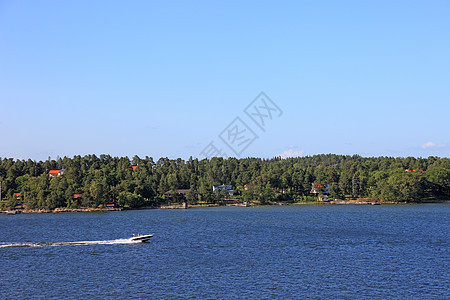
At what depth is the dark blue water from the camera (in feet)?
113

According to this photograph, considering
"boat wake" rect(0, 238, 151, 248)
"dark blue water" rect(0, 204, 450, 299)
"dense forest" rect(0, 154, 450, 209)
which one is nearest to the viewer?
"dark blue water" rect(0, 204, 450, 299)

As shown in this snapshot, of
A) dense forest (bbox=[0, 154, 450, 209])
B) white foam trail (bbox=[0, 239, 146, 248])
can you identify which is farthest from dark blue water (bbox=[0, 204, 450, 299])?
dense forest (bbox=[0, 154, 450, 209])

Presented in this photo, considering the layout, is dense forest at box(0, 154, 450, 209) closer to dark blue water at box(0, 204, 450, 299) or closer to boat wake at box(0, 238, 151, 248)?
dark blue water at box(0, 204, 450, 299)

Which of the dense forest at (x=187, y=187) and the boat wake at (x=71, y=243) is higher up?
the dense forest at (x=187, y=187)

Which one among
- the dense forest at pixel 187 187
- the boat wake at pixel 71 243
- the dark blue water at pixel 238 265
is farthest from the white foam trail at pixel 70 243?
the dense forest at pixel 187 187

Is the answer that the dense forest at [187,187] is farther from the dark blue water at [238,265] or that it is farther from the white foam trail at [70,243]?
the white foam trail at [70,243]

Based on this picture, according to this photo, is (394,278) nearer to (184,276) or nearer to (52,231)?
(184,276)

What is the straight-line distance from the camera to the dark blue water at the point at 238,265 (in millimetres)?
34406

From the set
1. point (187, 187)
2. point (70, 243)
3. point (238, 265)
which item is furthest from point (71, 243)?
point (187, 187)

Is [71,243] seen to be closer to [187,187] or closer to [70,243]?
[70,243]

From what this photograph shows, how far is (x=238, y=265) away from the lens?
141ft

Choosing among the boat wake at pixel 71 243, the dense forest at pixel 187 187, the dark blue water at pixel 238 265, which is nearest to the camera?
the dark blue water at pixel 238 265

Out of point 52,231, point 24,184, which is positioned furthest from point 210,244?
point 24,184

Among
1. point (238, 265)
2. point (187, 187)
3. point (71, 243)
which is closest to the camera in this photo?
point (238, 265)
